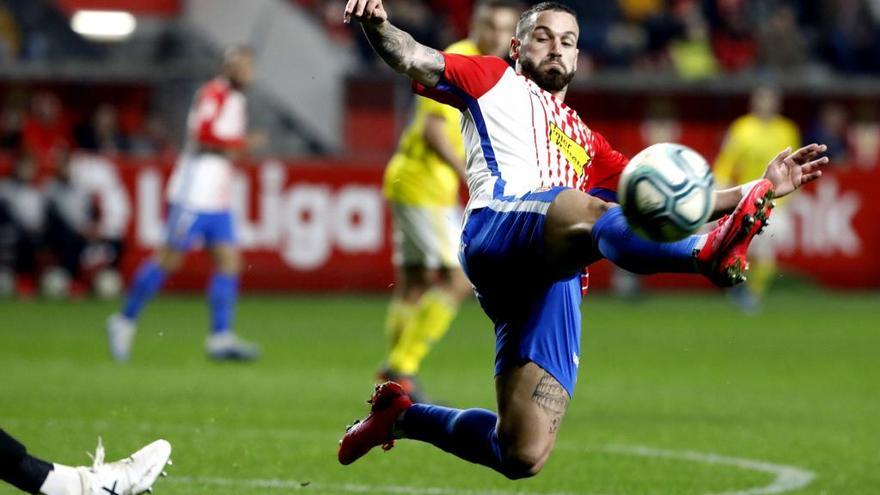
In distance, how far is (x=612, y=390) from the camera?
424 inches

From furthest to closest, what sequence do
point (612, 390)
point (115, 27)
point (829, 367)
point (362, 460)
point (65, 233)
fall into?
1. point (115, 27)
2. point (65, 233)
3. point (829, 367)
4. point (612, 390)
5. point (362, 460)

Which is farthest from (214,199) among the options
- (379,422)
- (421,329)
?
(379,422)

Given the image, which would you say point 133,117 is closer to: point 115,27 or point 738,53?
point 115,27

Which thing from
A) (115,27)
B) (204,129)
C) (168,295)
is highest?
(115,27)

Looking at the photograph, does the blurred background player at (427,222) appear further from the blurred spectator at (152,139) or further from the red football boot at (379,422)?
the blurred spectator at (152,139)

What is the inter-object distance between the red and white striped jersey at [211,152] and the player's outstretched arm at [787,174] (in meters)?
7.82

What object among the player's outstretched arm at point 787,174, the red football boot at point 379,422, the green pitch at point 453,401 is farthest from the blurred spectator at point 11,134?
the player's outstretched arm at point 787,174

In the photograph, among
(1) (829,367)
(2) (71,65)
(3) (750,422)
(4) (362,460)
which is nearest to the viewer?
(4) (362,460)

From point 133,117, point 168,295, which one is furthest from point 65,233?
point 133,117

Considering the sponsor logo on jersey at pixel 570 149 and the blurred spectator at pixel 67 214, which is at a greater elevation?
the sponsor logo on jersey at pixel 570 149

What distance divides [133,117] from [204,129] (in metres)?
8.91

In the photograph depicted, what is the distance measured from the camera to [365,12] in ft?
17.6

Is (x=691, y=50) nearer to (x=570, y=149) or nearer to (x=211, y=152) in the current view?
(x=211, y=152)

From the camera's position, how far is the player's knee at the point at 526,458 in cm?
552
